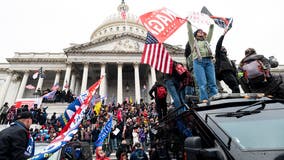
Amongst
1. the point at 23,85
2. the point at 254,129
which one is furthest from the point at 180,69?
the point at 23,85

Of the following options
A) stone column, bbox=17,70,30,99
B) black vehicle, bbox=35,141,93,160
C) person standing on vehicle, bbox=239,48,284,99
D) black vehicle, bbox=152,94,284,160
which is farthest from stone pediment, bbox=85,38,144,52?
black vehicle, bbox=152,94,284,160

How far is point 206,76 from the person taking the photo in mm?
4863

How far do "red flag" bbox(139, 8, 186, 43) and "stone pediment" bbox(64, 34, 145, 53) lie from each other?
2734 centimetres

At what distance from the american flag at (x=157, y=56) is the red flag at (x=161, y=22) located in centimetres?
26

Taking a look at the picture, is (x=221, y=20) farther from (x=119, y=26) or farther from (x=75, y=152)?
(x=119, y=26)

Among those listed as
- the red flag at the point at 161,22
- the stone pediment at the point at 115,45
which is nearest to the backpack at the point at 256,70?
the red flag at the point at 161,22

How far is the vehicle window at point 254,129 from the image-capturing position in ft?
6.38

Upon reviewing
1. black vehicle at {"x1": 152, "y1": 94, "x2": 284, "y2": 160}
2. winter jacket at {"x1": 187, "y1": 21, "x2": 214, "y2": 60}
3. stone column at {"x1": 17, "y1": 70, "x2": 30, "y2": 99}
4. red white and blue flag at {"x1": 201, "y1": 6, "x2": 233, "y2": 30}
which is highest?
stone column at {"x1": 17, "y1": 70, "x2": 30, "y2": 99}

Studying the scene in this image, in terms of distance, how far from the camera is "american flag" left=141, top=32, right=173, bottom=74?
5.48m

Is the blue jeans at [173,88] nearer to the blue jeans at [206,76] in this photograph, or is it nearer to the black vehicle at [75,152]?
the blue jeans at [206,76]

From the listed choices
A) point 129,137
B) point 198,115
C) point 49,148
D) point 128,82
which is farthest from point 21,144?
point 128,82

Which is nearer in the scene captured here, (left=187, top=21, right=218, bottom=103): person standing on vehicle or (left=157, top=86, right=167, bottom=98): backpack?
(left=187, top=21, right=218, bottom=103): person standing on vehicle

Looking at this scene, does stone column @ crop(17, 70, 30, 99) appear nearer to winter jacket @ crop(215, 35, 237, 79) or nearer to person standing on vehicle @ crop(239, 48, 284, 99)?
winter jacket @ crop(215, 35, 237, 79)

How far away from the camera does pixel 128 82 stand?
38.8 metres
